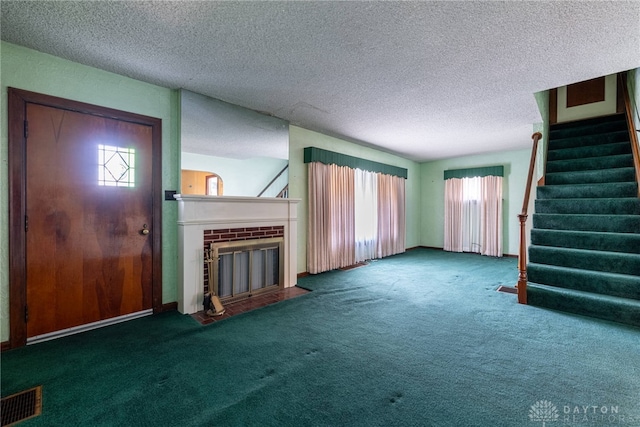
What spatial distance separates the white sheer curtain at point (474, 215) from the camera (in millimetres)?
5715

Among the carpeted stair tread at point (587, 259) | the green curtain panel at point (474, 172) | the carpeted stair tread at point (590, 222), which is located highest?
the green curtain panel at point (474, 172)

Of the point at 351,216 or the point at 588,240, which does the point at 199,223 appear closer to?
the point at 351,216

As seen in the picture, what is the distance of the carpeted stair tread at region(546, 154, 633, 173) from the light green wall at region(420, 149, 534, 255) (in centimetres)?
157

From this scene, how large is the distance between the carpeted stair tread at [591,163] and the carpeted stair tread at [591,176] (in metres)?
0.13

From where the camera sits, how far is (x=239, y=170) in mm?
3170

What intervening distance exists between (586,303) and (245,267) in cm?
355

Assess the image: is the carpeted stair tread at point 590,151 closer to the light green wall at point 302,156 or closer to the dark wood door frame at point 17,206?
the light green wall at point 302,156

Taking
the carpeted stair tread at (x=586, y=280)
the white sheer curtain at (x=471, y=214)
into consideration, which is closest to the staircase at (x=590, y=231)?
the carpeted stair tread at (x=586, y=280)

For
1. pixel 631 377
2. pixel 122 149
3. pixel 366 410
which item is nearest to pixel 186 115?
pixel 122 149

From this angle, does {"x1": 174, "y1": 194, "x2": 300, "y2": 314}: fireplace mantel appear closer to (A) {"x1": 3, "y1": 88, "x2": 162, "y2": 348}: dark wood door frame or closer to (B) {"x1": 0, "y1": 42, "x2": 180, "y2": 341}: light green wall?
(B) {"x1": 0, "y1": 42, "x2": 180, "y2": 341}: light green wall

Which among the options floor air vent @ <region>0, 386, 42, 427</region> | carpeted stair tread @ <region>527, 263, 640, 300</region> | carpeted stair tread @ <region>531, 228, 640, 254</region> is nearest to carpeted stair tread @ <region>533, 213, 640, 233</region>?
carpeted stair tread @ <region>531, 228, 640, 254</region>

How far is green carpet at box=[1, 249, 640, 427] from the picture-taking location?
139cm

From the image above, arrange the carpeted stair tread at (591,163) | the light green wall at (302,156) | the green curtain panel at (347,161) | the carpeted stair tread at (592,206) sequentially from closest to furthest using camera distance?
the carpeted stair tread at (592,206), the carpeted stair tread at (591,163), the light green wall at (302,156), the green curtain panel at (347,161)

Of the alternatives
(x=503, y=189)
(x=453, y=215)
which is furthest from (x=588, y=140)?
(x=453, y=215)
